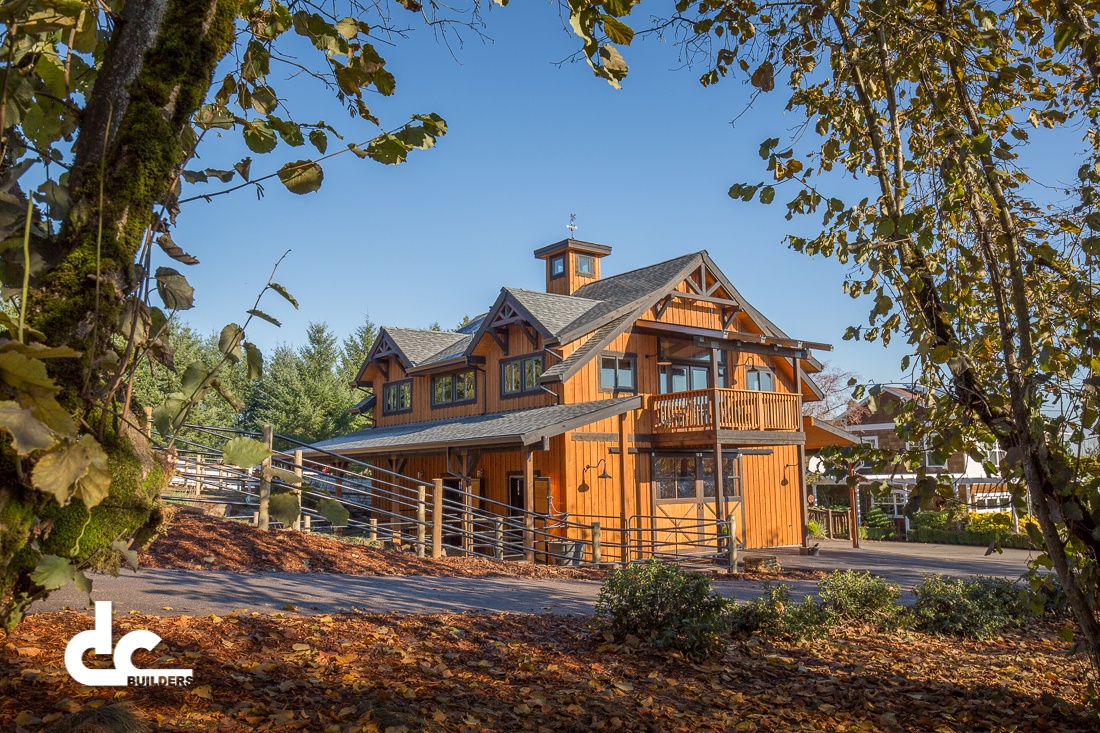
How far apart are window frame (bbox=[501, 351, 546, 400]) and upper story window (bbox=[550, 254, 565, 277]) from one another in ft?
17.2

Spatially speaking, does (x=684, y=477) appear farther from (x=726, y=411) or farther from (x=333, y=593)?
(x=333, y=593)

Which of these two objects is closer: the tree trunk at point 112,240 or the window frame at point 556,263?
the tree trunk at point 112,240

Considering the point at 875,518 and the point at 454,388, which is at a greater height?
the point at 454,388

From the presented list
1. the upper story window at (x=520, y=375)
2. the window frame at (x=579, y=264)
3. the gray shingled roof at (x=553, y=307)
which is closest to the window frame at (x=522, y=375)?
the upper story window at (x=520, y=375)

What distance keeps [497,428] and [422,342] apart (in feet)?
33.3

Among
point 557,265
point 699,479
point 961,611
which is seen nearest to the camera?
point 961,611

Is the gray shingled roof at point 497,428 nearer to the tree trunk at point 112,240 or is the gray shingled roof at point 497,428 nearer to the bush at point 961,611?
the bush at point 961,611

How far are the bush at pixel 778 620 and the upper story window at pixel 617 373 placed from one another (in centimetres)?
1384

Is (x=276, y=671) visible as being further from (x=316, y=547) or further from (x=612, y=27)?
(x=316, y=547)

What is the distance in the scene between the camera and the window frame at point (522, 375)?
22.4 meters

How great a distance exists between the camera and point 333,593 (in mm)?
8805

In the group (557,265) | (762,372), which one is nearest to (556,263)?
(557,265)

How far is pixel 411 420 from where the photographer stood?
27969 millimetres

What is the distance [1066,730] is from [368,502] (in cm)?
2699
